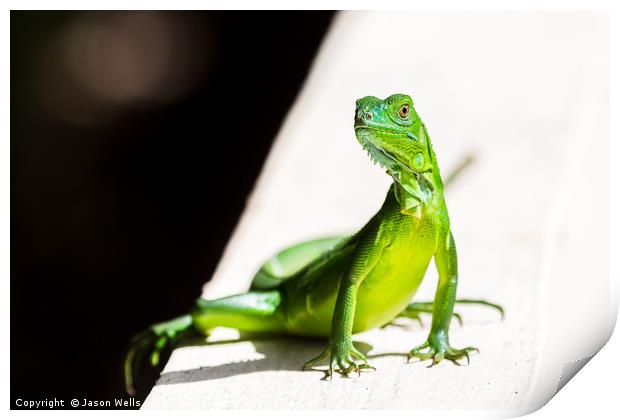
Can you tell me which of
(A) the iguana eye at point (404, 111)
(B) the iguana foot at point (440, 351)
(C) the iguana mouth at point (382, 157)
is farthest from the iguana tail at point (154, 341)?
(A) the iguana eye at point (404, 111)

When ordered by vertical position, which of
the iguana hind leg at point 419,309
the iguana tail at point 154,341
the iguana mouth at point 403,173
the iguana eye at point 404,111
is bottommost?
the iguana tail at point 154,341

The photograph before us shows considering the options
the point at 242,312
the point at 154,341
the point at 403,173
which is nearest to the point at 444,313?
the point at 403,173

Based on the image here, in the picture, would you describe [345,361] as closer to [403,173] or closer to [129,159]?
[403,173]

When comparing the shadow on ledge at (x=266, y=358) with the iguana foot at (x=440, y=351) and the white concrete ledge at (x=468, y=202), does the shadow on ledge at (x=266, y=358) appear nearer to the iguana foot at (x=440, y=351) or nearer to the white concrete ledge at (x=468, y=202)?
the white concrete ledge at (x=468, y=202)

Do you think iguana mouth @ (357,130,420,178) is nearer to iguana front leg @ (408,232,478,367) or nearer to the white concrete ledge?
iguana front leg @ (408,232,478,367)

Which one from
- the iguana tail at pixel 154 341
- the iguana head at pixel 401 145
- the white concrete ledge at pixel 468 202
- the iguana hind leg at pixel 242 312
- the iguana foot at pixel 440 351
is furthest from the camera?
the iguana tail at pixel 154 341

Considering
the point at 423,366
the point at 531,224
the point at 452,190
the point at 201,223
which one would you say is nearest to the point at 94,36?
the point at 201,223

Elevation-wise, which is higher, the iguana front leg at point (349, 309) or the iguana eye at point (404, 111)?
the iguana eye at point (404, 111)

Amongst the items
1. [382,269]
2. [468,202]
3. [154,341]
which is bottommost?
[154,341]
